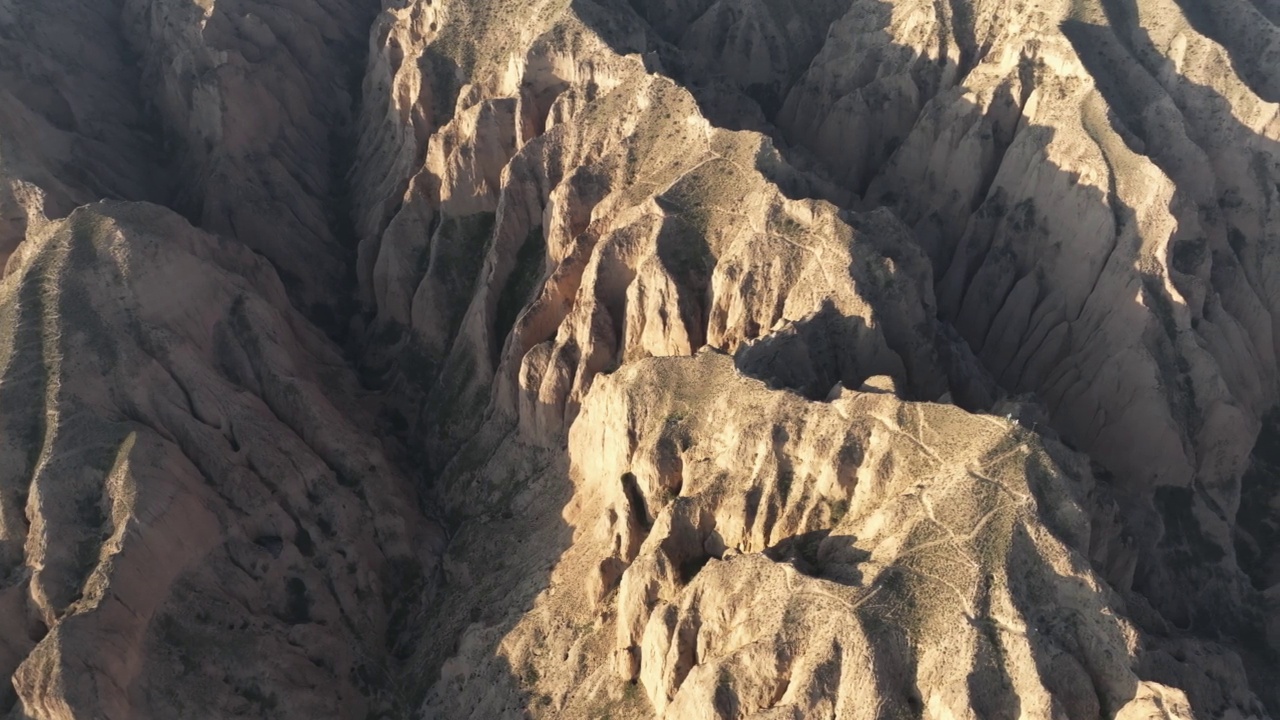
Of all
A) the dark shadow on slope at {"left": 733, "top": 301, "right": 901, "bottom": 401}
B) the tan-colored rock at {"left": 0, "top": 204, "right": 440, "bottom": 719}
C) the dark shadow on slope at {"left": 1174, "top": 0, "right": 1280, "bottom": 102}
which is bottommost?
the tan-colored rock at {"left": 0, "top": 204, "right": 440, "bottom": 719}

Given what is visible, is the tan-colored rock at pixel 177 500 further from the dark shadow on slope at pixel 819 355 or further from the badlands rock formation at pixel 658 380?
the dark shadow on slope at pixel 819 355

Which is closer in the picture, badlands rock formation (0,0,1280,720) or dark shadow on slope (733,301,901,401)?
badlands rock formation (0,0,1280,720)

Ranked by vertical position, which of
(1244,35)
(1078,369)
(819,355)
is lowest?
(819,355)

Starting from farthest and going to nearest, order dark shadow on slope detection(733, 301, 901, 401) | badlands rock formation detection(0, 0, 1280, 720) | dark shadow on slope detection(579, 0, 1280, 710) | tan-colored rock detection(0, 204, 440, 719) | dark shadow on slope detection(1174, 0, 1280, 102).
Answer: dark shadow on slope detection(1174, 0, 1280, 102) < dark shadow on slope detection(579, 0, 1280, 710) < dark shadow on slope detection(733, 301, 901, 401) < tan-colored rock detection(0, 204, 440, 719) < badlands rock formation detection(0, 0, 1280, 720)

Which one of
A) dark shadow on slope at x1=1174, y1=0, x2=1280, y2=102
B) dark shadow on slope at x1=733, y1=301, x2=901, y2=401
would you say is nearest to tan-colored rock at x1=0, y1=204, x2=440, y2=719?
dark shadow on slope at x1=733, y1=301, x2=901, y2=401

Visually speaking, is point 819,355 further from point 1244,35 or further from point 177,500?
point 1244,35

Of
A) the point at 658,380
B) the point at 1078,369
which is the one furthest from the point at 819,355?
the point at 1078,369

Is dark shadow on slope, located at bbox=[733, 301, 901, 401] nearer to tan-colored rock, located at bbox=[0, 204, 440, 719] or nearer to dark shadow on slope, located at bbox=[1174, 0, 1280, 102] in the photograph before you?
tan-colored rock, located at bbox=[0, 204, 440, 719]

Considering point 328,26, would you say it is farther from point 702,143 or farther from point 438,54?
point 702,143
